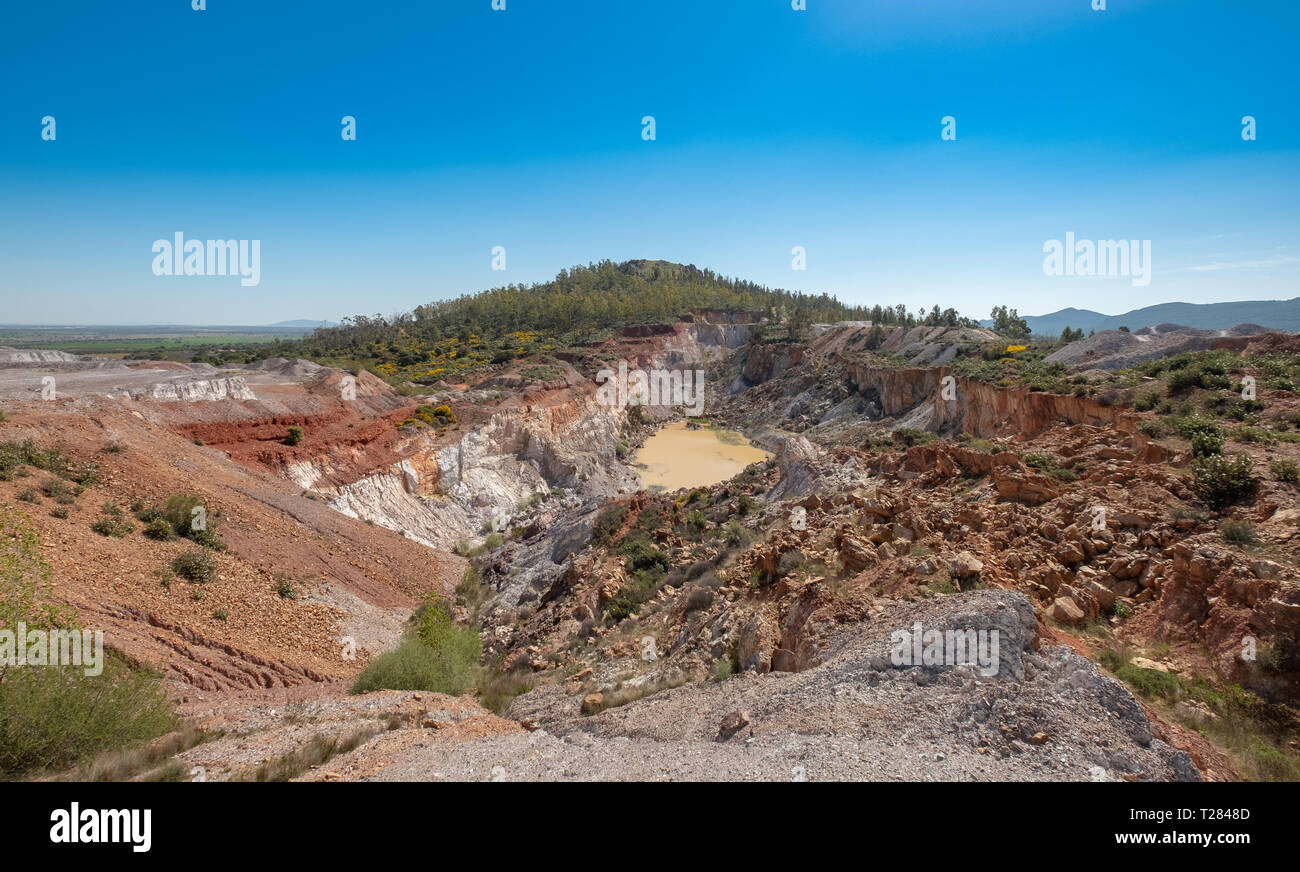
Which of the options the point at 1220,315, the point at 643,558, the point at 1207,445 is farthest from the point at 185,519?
the point at 1220,315

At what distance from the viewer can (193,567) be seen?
524 inches

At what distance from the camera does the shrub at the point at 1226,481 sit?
30.2 ft

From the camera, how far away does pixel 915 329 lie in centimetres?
5500

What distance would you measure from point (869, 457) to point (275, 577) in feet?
69.8

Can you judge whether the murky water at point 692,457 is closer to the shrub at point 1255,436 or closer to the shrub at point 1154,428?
the shrub at point 1154,428

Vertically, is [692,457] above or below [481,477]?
below

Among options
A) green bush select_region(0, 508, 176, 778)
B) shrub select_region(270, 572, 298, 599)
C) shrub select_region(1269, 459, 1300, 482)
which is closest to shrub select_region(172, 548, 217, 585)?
shrub select_region(270, 572, 298, 599)

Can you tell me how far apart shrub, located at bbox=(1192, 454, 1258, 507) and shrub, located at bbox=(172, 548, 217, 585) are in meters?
21.4

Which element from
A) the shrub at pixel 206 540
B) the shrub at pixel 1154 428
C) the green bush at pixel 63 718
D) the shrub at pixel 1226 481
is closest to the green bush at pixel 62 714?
the green bush at pixel 63 718

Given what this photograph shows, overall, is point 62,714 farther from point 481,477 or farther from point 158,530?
point 481,477

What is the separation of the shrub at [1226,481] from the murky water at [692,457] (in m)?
25.7

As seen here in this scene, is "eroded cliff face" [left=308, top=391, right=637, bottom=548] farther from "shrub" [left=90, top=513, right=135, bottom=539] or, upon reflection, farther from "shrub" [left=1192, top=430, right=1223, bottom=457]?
"shrub" [left=1192, top=430, right=1223, bottom=457]

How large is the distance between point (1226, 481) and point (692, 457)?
3639 centimetres
